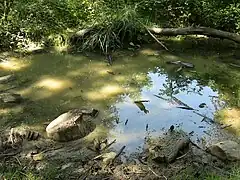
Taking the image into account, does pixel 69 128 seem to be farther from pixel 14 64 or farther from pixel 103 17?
pixel 103 17

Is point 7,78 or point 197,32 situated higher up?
point 197,32

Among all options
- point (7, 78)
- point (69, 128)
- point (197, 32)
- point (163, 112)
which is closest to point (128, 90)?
point (163, 112)

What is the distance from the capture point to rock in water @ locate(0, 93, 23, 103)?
4754mm

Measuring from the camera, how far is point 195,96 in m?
5.03

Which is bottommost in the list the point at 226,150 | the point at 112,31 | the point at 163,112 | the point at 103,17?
the point at 163,112

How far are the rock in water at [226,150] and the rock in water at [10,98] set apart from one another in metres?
2.44

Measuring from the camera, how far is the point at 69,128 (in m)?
3.91

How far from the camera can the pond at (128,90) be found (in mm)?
4297

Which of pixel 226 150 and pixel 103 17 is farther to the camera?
pixel 103 17

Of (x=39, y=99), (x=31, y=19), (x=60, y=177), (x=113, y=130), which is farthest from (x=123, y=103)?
(x=31, y=19)

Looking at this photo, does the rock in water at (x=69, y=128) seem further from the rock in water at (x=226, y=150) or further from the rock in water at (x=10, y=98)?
the rock in water at (x=226, y=150)

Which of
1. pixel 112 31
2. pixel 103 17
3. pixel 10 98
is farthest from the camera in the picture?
pixel 103 17

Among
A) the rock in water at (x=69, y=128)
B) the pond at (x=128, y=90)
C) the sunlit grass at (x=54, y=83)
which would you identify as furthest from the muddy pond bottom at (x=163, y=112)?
the sunlit grass at (x=54, y=83)

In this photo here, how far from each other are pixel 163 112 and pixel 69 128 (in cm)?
122
